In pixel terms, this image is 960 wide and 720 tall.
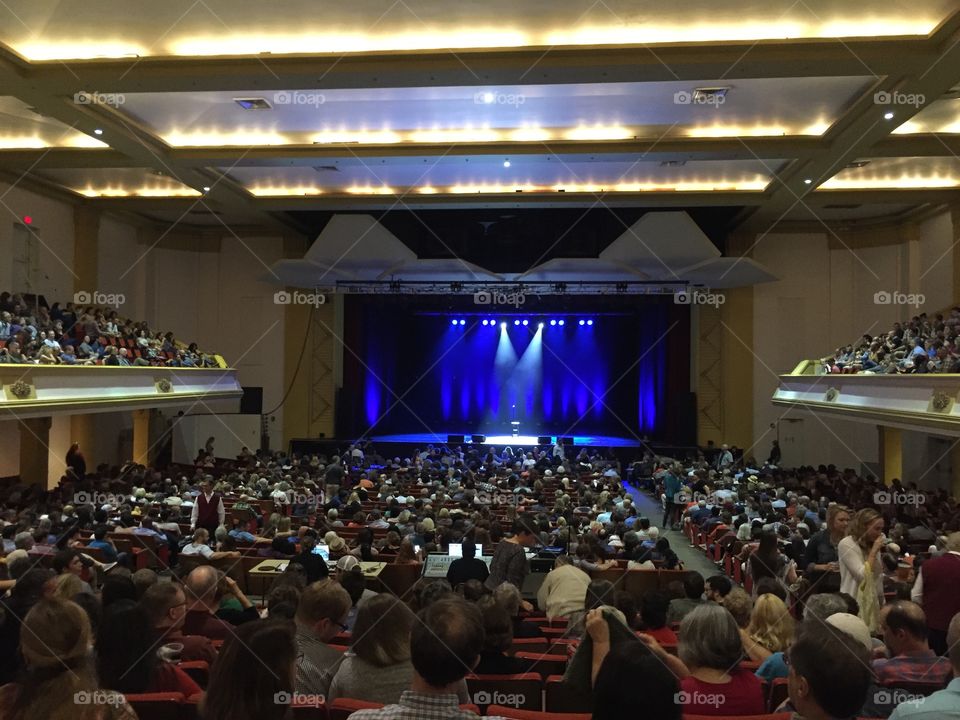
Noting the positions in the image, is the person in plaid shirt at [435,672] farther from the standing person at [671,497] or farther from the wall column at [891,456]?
the wall column at [891,456]

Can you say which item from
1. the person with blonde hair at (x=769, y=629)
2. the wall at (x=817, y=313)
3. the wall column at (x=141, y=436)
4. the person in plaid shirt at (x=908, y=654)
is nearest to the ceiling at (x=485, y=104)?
the wall at (x=817, y=313)

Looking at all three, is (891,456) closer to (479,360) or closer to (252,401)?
(479,360)

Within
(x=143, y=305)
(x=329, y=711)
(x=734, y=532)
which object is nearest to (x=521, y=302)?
(x=143, y=305)

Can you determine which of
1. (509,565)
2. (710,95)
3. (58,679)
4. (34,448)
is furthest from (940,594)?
(34,448)

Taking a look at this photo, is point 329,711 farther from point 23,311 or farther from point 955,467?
point 955,467

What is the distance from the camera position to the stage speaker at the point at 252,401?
20812 mm

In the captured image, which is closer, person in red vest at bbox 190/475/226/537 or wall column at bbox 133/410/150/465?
person in red vest at bbox 190/475/226/537

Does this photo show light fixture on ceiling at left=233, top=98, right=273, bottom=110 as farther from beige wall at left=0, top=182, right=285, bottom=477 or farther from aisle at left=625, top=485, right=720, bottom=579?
beige wall at left=0, top=182, right=285, bottom=477

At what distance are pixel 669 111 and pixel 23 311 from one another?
11.6 m

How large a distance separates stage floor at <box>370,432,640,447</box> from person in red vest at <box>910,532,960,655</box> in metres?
15.6

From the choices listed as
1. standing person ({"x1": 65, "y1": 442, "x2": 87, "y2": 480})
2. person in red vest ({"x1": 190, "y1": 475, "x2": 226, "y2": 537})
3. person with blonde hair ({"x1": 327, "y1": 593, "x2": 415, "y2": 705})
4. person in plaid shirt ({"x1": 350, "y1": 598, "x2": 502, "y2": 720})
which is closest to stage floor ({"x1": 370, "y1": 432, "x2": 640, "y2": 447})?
standing person ({"x1": 65, "y1": 442, "x2": 87, "y2": 480})

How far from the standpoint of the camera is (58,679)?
201 centimetres

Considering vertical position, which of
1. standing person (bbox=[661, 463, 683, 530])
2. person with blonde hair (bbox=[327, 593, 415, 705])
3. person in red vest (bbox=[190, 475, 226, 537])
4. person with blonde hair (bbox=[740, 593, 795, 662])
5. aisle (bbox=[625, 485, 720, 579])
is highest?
person with blonde hair (bbox=[327, 593, 415, 705])

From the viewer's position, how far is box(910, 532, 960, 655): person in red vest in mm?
4602
